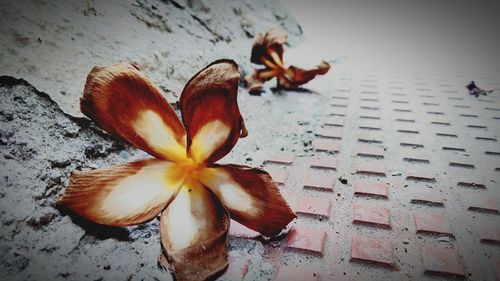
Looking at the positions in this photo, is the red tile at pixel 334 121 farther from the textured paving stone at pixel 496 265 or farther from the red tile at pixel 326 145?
the textured paving stone at pixel 496 265

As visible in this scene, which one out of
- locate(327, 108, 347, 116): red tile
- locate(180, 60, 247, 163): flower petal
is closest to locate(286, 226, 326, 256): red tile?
locate(180, 60, 247, 163): flower petal

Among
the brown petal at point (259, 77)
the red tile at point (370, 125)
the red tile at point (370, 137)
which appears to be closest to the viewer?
the red tile at point (370, 137)

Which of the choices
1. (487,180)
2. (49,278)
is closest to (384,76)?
(487,180)

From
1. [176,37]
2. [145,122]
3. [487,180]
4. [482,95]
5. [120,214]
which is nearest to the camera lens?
[120,214]

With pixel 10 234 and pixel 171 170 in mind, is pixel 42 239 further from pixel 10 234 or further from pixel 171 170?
pixel 171 170

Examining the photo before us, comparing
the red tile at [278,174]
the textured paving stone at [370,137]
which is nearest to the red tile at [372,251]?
the red tile at [278,174]

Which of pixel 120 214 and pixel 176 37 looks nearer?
pixel 120 214

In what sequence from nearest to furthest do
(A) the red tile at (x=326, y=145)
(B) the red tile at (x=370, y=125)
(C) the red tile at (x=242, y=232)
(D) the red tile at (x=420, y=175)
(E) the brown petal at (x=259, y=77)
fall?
1. (C) the red tile at (x=242, y=232)
2. (D) the red tile at (x=420, y=175)
3. (A) the red tile at (x=326, y=145)
4. (B) the red tile at (x=370, y=125)
5. (E) the brown petal at (x=259, y=77)
